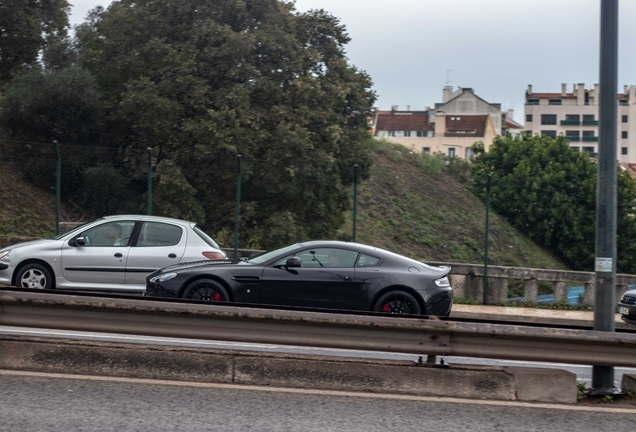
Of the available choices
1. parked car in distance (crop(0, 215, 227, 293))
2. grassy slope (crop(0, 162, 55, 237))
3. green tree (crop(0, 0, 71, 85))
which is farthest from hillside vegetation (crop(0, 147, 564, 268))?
parked car in distance (crop(0, 215, 227, 293))

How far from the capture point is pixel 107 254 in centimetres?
1272

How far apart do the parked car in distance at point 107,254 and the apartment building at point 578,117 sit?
10363 centimetres

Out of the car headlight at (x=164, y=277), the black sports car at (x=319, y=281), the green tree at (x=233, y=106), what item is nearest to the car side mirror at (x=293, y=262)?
the black sports car at (x=319, y=281)

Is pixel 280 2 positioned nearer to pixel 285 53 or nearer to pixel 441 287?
pixel 285 53

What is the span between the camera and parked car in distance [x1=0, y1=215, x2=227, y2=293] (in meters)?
12.5

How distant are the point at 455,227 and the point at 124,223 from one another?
2989 cm

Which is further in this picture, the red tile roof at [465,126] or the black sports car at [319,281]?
the red tile roof at [465,126]

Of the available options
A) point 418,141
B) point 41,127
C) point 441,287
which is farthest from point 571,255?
point 418,141

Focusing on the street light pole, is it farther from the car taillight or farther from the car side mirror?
the car taillight

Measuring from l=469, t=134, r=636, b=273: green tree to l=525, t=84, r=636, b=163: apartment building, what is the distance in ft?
205

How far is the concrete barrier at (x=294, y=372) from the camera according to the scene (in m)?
6.75

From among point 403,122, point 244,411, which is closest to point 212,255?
point 244,411

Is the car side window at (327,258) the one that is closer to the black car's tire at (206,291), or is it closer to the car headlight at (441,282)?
the black car's tire at (206,291)

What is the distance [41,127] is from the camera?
26.4 m
